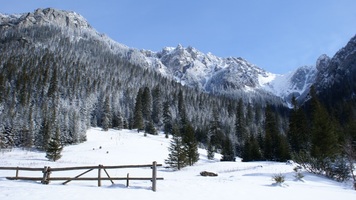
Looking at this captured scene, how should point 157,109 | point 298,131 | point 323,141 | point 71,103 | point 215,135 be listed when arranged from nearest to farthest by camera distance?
point 323,141 < point 298,131 < point 215,135 < point 71,103 < point 157,109

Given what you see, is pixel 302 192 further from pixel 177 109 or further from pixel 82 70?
pixel 82 70

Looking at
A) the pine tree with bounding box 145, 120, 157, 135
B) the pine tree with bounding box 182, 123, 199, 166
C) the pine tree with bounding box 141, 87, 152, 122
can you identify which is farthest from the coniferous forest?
the pine tree with bounding box 145, 120, 157, 135

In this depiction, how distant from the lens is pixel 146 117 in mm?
128625

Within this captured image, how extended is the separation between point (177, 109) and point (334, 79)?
103m

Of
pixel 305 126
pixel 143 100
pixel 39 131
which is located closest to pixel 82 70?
pixel 143 100

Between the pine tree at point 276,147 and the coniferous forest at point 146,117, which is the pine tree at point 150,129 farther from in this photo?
the pine tree at point 276,147

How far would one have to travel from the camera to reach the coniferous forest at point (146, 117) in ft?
171

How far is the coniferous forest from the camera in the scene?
52031 millimetres

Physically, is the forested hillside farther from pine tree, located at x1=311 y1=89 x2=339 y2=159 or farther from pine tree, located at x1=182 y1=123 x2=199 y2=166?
pine tree, located at x1=311 y1=89 x2=339 y2=159

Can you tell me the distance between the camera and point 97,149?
69.2 m

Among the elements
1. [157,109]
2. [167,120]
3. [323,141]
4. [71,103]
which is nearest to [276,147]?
[323,141]

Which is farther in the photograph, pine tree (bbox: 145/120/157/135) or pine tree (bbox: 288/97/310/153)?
pine tree (bbox: 145/120/157/135)

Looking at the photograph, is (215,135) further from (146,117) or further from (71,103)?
(71,103)

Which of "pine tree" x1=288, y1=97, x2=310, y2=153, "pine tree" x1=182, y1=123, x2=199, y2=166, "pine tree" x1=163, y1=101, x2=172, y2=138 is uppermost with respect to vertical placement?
"pine tree" x1=163, y1=101, x2=172, y2=138
